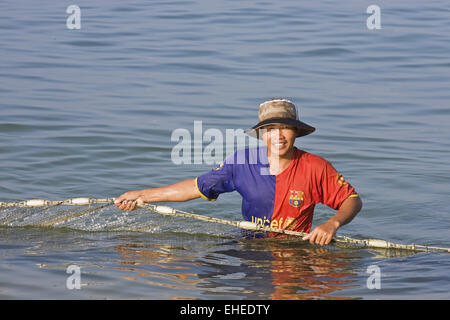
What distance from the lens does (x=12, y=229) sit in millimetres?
6324

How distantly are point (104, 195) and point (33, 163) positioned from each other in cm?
125

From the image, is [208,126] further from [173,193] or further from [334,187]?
[334,187]

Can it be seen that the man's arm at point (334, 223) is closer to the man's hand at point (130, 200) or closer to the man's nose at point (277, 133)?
the man's nose at point (277, 133)

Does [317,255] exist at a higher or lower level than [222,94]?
lower

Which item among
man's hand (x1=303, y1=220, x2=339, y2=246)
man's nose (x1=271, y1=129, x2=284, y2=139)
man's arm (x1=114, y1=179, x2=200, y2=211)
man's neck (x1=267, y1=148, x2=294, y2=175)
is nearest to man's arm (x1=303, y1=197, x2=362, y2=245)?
man's hand (x1=303, y1=220, x2=339, y2=246)

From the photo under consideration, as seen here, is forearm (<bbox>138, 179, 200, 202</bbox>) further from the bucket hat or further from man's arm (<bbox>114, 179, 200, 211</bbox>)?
the bucket hat

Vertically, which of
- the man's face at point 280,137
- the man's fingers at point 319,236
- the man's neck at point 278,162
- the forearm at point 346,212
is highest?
the man's face at point 280,137

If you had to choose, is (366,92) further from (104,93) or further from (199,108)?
(104,93)

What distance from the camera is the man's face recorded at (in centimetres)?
520

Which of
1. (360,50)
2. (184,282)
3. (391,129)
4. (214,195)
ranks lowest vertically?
(184,282)

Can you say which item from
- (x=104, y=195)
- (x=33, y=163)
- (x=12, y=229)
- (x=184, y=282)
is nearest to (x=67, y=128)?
(x=33, y=163)

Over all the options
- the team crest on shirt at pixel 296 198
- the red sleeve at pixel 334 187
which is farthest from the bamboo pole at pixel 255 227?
the red sleeve at pixel 334 187

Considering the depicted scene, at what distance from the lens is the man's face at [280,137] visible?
17.1 ft

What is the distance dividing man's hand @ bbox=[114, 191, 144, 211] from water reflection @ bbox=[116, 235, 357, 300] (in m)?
0.38
